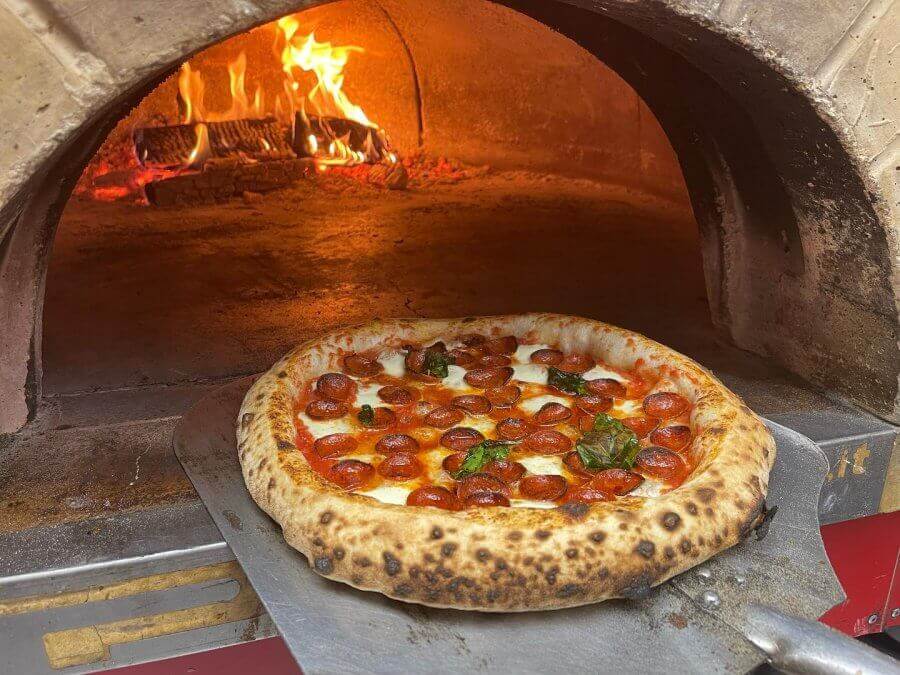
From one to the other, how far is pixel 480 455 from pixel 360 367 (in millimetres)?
589

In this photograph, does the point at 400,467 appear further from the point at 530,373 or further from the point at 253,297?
the point at 253,297

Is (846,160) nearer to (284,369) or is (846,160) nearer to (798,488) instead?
(798,488)

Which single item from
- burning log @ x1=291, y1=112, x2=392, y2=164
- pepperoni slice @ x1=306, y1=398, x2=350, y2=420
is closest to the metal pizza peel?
pepperoni slice @ x1=306, y1=398, x2=350, y2=420

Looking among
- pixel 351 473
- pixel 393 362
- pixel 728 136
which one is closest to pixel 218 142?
pixel 393 362

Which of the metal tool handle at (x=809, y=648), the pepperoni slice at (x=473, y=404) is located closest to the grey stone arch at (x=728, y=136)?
the pepperoni slice at (x=473, y=404)

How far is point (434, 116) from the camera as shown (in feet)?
18.3

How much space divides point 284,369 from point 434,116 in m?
3.63

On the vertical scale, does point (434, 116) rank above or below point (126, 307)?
above

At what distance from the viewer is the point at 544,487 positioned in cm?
182

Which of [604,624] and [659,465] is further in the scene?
[659,465]

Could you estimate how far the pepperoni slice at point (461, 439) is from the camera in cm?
201

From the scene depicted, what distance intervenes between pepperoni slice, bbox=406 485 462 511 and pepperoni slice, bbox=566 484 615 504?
0.76 ft

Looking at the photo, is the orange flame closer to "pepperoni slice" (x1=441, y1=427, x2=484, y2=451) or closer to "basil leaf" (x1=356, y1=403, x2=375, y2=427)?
"basil leaf" (x1=356, y1=403, x2=375, y2=427)

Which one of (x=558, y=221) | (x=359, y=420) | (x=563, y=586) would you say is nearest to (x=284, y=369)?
(x=359, y=420)
